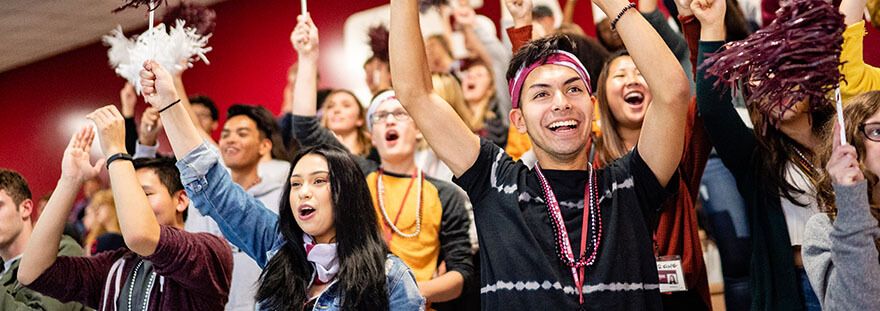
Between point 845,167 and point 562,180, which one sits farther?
point 562,180

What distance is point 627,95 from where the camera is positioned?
275 centimetres

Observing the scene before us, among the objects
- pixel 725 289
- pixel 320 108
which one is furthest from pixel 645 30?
pixel 320 108

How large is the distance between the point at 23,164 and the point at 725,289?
21.8 ft

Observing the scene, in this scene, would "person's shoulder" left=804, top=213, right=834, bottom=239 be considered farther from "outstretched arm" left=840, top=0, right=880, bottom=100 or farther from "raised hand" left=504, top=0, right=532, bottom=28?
"raised hand" left=504, top=0, right=532, bottom=28

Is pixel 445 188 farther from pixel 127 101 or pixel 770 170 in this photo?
pixel 127 101

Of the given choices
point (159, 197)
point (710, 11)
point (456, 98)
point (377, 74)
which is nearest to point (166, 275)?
point (159, 197)

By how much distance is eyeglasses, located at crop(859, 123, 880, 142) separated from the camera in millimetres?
1902

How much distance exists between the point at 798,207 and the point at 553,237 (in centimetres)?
91

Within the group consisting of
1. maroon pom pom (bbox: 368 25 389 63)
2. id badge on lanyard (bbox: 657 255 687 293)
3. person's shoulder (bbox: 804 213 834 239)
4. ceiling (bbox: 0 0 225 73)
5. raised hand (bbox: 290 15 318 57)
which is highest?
ceiling (bbox: 0 0 225 73)

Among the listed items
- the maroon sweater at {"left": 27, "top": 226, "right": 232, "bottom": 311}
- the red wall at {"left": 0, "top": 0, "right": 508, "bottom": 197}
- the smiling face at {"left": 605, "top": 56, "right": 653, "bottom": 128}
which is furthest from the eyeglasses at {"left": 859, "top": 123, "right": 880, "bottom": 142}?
the red wall at {"left": 0, "top": 0, "right": 508, "bottom": 197}

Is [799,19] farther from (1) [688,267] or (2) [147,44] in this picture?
(2) [147,44]

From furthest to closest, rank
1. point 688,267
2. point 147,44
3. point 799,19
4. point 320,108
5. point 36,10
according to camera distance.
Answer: point 36,10 → point 320,108 → point 147,44 → point 688,267 → point 799,19

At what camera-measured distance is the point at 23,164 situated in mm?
7508

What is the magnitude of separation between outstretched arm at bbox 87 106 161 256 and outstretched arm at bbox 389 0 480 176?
0.96m
